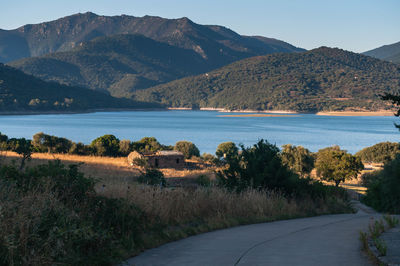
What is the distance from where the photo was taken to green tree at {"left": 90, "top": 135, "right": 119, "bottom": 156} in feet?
193

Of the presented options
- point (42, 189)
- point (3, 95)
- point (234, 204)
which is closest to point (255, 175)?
point (234, 204)

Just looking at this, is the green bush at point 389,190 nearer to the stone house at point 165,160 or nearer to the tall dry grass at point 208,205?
the tall dry grass at point 208,205

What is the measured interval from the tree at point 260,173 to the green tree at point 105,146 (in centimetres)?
4390

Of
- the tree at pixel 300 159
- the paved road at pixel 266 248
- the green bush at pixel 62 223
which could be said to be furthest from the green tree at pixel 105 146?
the green bush at pixel 62 223

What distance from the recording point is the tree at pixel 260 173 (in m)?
15.7

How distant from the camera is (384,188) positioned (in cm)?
2053

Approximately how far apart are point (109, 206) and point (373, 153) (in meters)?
79.3

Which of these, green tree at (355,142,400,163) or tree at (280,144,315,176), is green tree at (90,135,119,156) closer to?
tree at (280,144,315,176)

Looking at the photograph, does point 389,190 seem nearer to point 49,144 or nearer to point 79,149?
point 79,149

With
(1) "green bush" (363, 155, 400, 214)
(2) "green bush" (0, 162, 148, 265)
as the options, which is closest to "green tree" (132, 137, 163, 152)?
(1) "green bush" (363, 155, 400, 214)

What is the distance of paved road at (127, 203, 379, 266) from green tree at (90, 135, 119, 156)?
49.1m

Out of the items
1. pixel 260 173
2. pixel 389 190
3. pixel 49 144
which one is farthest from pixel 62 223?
pixel 49 144

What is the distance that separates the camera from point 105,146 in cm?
6053

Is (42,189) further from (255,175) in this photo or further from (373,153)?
(373,153)
